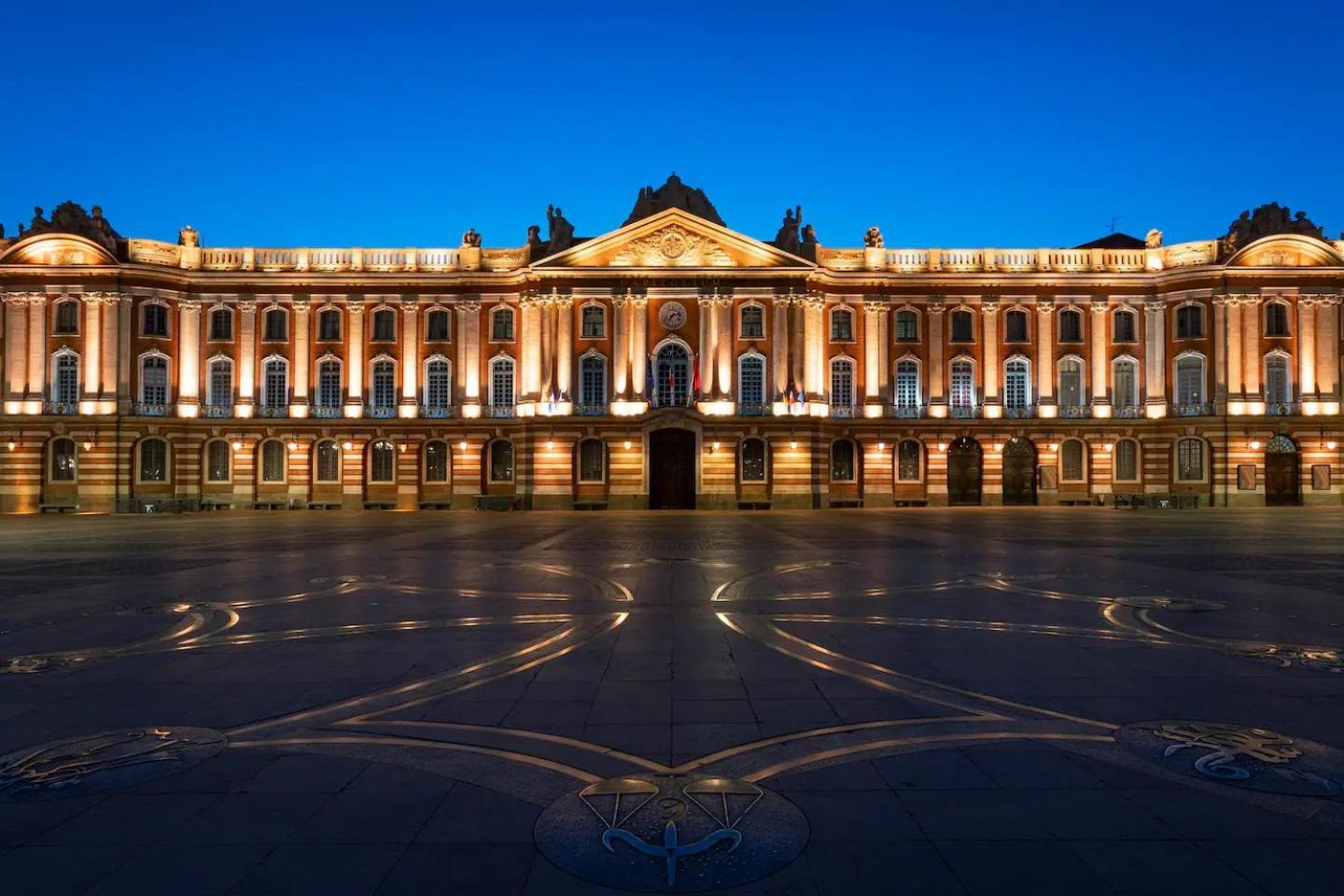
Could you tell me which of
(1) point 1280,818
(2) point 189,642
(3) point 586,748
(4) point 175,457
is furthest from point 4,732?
(4) point 175,457

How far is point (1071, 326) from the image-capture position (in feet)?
165

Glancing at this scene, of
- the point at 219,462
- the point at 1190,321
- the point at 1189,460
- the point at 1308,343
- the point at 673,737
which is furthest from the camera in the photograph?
the point at 219,462

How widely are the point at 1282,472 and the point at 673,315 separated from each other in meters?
35.1

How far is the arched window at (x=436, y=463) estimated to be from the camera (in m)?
49.9

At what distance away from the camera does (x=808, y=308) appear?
4838 cm

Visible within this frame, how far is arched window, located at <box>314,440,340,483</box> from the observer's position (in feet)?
163

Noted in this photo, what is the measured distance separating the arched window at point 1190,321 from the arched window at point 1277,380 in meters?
3.85

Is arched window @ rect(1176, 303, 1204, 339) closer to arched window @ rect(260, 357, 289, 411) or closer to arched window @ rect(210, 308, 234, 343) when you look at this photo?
arched window @ rect(260, 357, 289, 411)

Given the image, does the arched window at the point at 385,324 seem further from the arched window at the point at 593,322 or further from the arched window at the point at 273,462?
the arched window at the point at 593,322

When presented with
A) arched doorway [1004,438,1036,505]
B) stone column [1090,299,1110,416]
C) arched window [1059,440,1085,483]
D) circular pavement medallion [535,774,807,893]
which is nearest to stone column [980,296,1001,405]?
arched doorway [1004,438,1036,505]

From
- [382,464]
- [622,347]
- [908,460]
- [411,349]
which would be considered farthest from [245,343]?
[908,460]

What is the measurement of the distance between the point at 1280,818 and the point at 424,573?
14.2 meters

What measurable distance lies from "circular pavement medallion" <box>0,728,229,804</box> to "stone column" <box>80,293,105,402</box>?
48899 mm

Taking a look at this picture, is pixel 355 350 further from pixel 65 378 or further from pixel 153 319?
pixel 65 378
